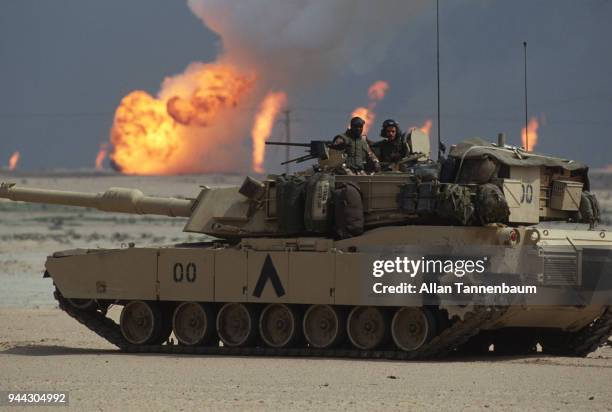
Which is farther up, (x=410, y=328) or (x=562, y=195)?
(x=562, y=195)

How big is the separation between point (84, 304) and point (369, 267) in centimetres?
585

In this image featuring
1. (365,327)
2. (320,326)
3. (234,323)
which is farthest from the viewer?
(234,323)

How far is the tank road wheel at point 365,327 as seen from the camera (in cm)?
2347

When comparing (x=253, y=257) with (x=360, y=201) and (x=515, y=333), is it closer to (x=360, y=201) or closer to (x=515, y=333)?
(x=360, y=201)

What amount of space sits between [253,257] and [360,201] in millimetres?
2030

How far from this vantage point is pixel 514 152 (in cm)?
2425

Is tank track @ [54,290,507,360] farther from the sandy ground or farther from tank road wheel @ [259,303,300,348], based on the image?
the sandy ground

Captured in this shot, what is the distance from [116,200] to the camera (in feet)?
90.9

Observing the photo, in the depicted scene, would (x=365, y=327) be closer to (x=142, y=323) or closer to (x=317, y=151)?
(x=317, y=151)

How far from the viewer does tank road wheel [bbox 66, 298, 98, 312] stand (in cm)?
2617

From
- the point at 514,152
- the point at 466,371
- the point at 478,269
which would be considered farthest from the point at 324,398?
the point at 514,152

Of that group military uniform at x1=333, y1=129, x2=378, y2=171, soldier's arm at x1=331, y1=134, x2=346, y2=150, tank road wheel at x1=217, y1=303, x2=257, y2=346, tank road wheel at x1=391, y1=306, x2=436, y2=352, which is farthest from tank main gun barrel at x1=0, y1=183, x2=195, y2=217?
tank road wheel at x1=391, y1=306, x2=436, y2=352

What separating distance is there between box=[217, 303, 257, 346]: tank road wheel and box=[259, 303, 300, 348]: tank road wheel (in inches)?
6.5

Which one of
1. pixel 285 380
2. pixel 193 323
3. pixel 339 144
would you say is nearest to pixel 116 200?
pixel 193 323
